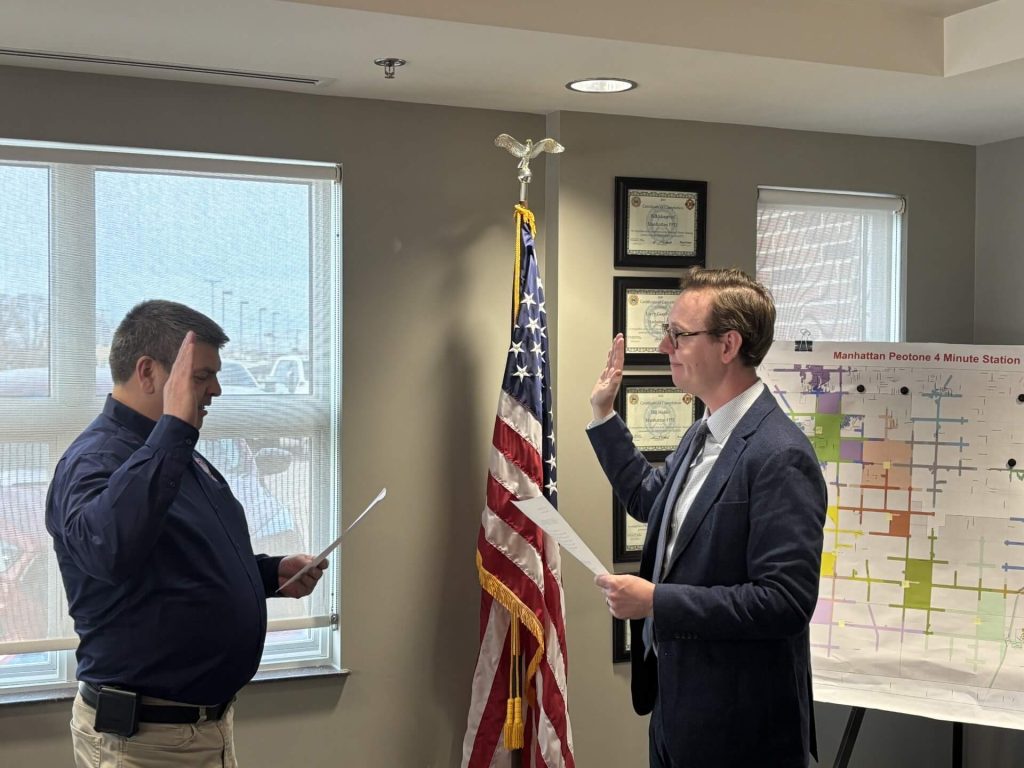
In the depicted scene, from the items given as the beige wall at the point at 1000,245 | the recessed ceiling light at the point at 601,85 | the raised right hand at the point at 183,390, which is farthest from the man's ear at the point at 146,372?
the beige wall at the point at 1000,245

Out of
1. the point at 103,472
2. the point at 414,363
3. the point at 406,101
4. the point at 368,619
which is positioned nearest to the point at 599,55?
the point at 406,101

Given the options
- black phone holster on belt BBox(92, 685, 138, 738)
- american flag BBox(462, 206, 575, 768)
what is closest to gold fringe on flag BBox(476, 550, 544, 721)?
american flag BBox(462, 206, 575, 768)

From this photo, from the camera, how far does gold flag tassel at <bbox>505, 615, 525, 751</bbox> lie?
3.10 m

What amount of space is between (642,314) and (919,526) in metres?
1.08

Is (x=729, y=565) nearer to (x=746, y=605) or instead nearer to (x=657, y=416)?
(x=746, y=605)

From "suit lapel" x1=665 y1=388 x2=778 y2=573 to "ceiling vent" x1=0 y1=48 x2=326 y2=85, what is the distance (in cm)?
159

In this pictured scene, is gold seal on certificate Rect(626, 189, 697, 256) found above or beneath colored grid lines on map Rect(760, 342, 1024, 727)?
above

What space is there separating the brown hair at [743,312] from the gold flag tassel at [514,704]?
1.23 m

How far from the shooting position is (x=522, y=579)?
3105 mm

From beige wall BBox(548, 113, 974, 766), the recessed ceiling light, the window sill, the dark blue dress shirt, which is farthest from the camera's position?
beige wall BBox(548, 113, 974, 766)

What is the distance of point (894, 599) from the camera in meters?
3.25

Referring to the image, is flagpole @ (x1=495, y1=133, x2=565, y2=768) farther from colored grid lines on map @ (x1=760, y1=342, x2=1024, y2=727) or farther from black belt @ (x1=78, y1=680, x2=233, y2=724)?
black belt @ (x1=78, y1=680, x2=233, y2=724)

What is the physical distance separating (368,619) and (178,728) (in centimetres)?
111

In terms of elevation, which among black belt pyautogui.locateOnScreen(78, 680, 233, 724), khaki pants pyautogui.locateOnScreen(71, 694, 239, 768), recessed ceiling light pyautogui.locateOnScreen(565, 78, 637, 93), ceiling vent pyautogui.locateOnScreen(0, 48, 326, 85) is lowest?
khaki pants pyautogui.locateOnScreen(71, 694, 239, 768)
